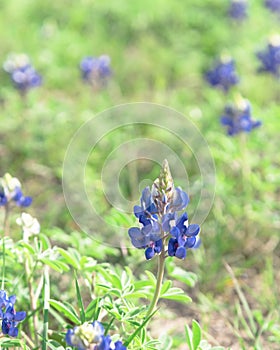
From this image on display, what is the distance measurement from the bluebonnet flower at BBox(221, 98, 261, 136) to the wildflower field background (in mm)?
60

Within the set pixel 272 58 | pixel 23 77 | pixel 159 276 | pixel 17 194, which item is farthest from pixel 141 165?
pixel 159 276

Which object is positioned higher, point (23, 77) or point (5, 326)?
point (23, 77)

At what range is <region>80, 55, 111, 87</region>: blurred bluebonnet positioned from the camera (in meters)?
4.80

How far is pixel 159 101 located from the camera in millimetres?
5039

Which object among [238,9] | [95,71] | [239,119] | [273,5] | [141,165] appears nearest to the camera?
[239,119]

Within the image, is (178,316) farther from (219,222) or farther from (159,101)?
(159,101)

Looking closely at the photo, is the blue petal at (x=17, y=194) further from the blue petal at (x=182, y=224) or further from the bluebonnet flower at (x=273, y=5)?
the bluebonnet flower at (x=273, y=5)

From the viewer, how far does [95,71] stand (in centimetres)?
482

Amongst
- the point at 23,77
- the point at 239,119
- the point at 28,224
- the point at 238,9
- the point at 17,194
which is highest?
the point at 238,9

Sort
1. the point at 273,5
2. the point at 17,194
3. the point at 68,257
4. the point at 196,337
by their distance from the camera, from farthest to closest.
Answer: the point at 273,5 → the point at 17,194 → the point at 68,257 → the point at 196,337

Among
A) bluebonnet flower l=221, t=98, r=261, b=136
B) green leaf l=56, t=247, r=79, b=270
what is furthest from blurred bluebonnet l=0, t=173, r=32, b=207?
bluebonnet flower l=221, t=98, r=261, b=136

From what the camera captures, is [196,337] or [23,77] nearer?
[196,337]

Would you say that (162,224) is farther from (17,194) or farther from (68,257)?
(17,194)

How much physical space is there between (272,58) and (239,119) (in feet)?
4.61
